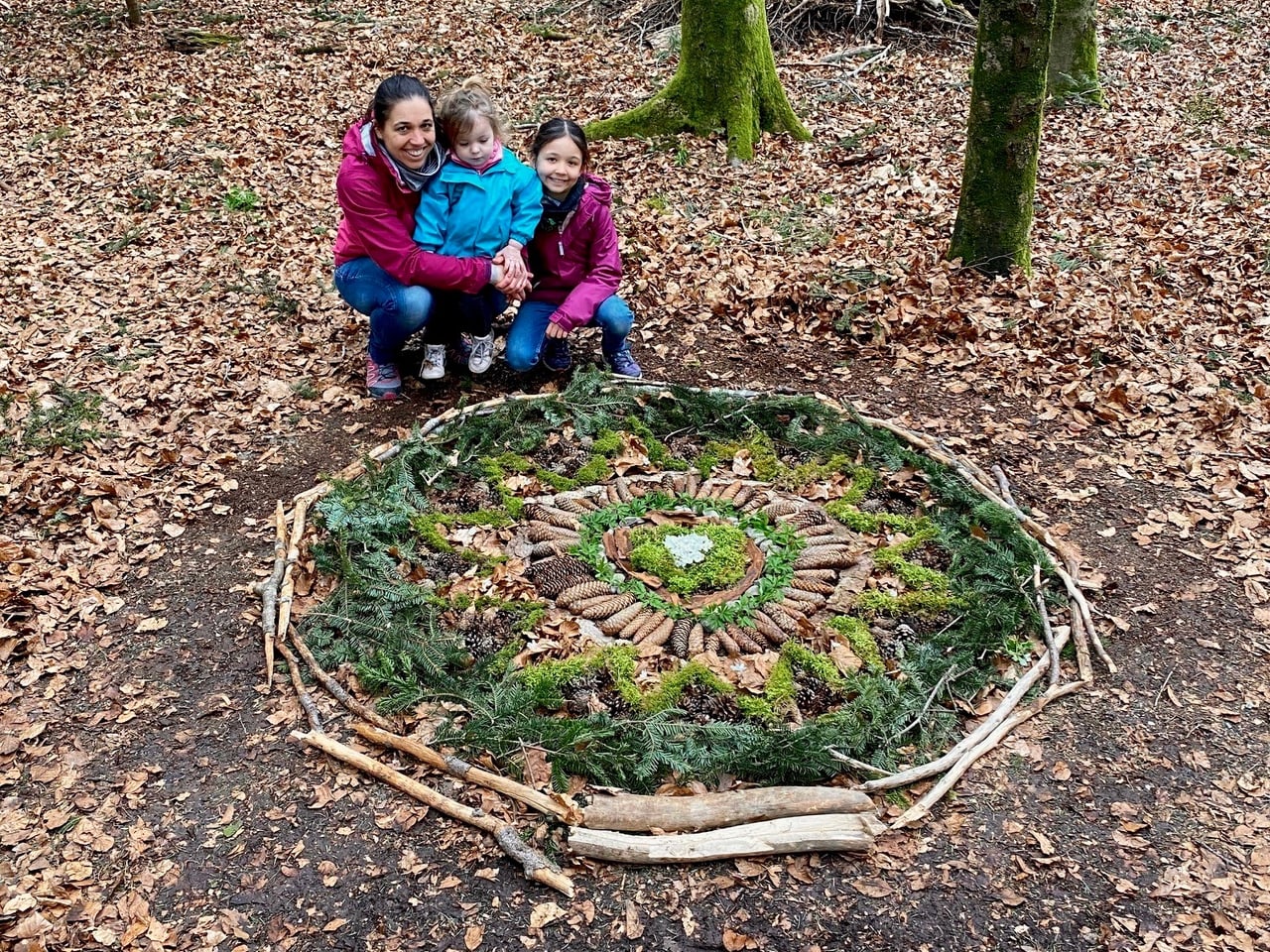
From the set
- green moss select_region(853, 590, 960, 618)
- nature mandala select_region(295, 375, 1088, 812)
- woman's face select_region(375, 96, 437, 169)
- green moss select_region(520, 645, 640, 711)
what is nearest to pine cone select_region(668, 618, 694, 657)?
nature mandala select_region(295, 375, 1088, 812)

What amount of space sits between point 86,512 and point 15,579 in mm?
495

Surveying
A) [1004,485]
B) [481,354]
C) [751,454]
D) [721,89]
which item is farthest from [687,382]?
[721,89]

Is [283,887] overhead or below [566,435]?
below

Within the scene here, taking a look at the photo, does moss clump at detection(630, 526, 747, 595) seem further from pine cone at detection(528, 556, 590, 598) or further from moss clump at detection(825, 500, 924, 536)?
moss clump at detection(825, 500, 924, 536)

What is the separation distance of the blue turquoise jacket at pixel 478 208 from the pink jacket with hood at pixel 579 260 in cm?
21

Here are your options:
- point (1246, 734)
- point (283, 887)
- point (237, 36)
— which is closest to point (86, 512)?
point (283, 887)

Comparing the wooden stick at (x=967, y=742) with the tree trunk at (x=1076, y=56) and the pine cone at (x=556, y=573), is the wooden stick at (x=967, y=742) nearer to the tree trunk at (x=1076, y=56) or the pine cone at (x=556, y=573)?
the pine cone at (x=556, y=573)

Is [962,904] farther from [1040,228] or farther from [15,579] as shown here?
[1040,228]

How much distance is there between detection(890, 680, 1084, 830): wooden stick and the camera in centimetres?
288

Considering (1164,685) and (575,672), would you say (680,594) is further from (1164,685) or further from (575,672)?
(1164,685)

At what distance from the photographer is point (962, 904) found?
266 cm

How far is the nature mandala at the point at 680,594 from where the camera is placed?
10.2 ft

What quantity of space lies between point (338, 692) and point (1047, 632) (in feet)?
8.49

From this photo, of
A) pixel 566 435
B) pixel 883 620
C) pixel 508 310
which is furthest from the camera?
pixel 508 310
